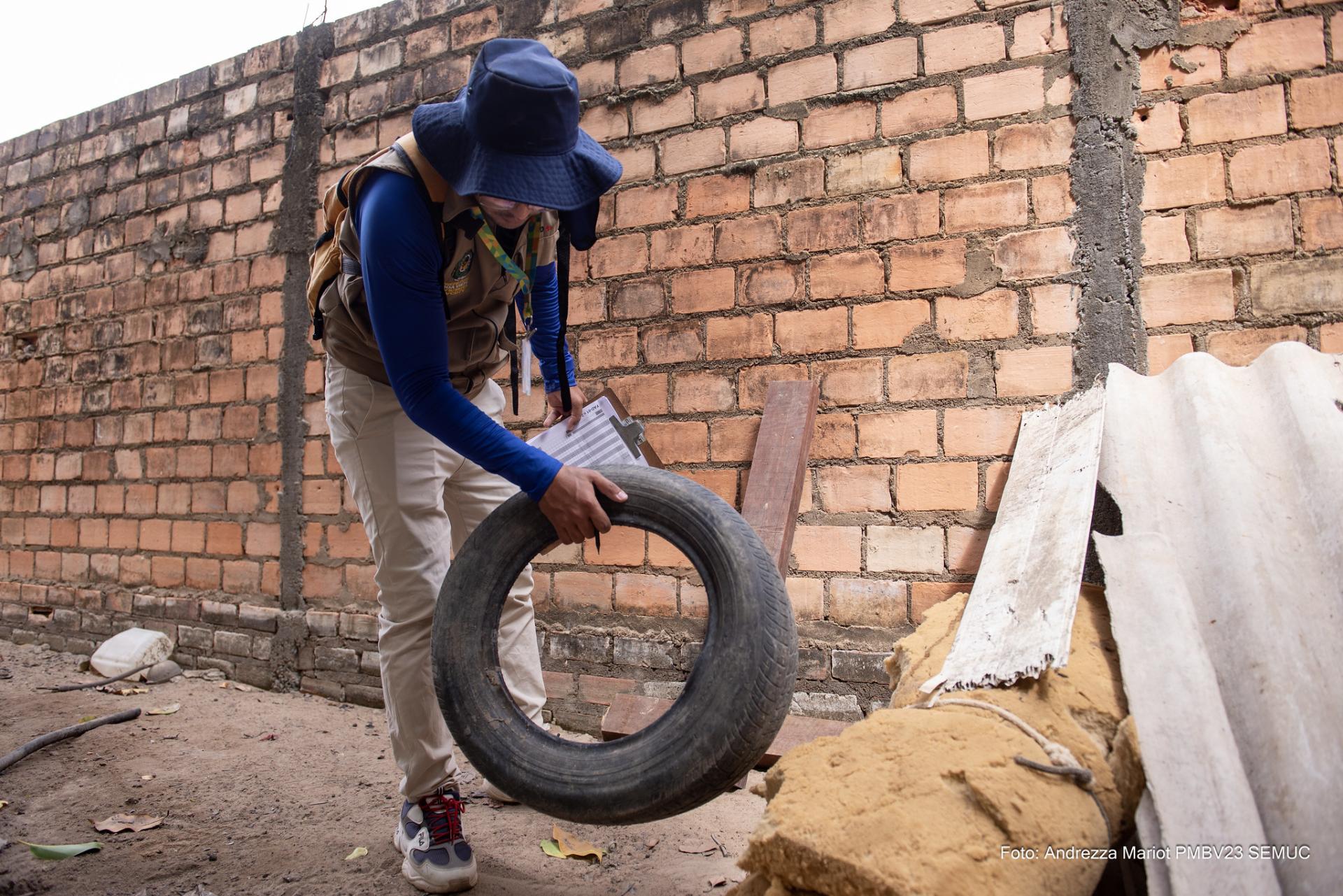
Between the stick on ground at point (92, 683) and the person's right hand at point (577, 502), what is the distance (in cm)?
300

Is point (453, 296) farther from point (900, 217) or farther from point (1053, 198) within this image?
point (1053, 198)

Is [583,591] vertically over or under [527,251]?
under

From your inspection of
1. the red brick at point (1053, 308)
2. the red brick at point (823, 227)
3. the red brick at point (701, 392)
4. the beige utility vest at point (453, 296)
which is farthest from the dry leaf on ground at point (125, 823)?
the red brick at point (1053, 308)

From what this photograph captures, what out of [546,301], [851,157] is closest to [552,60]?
[546,301]

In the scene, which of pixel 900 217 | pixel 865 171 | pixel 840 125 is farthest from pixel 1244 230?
pixel 840 125

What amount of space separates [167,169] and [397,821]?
136 inches

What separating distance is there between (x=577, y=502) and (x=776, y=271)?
1.43 m

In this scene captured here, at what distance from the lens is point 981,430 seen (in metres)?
2.46

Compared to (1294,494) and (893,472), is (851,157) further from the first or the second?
(1294,494)

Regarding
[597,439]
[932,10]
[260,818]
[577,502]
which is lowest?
[260,818]

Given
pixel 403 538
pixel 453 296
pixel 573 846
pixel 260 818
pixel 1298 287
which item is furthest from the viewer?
pixel 260 818

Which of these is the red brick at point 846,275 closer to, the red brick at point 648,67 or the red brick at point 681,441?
the red brick at point 681,441

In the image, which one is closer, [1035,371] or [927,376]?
[1035,371]

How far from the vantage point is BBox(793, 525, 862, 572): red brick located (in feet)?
8.45
